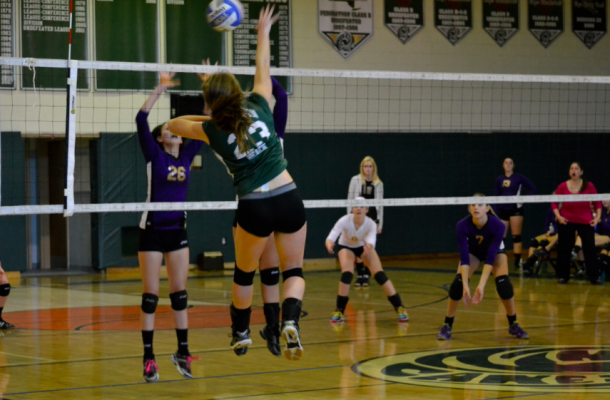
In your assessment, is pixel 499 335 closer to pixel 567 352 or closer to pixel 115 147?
pixel 567 352

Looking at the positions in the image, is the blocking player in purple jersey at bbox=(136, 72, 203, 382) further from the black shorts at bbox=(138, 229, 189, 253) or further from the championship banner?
the championship banner

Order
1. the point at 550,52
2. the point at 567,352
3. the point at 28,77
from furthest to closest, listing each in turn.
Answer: the point at 550,52, the point at 28,77, the point at 567,352

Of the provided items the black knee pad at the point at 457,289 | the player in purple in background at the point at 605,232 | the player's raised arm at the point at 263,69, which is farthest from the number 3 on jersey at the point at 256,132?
the player in purple in background at the point at 605,232

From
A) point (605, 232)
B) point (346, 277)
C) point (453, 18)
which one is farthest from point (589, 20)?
Result: point (346, 277)

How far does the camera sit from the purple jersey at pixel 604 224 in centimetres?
1358

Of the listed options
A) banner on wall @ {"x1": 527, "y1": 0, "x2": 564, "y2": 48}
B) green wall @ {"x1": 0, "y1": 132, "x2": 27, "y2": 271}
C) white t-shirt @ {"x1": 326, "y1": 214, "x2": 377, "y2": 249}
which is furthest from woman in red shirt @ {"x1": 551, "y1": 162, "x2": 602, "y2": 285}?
green wall @ {"x1": 0, "y1": 132, "x2": 27, "y2": 271}

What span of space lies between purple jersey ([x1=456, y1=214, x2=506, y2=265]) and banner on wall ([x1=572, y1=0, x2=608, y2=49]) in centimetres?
1231

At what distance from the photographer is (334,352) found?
7.62 meters

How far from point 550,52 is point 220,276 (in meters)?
9.03

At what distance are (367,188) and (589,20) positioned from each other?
30.7 feet

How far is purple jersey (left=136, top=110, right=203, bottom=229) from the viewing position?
6137 millimetres

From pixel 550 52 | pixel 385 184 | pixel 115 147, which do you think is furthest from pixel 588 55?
pixel 115 147

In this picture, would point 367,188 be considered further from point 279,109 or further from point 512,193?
point 279,109

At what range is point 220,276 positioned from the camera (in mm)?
15266
